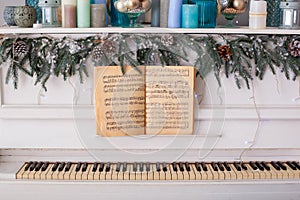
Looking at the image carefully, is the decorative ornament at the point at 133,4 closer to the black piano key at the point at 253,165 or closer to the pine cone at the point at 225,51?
the pine cone at the point at 225,51

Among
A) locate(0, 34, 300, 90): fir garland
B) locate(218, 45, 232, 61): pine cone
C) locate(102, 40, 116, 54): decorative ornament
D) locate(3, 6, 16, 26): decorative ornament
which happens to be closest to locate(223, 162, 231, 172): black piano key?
locate(0, 34, 300, 90): fir garland

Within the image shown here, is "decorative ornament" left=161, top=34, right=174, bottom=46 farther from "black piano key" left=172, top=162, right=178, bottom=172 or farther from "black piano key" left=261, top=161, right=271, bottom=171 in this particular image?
"black piano key" left=261, top=161, right=271, bottom=171

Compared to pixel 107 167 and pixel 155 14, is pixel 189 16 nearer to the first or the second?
pixel 155 14

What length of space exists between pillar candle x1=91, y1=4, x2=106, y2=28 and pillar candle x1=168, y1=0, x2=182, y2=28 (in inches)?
10.8

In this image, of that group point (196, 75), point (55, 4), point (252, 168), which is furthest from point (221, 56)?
point (55, 4)

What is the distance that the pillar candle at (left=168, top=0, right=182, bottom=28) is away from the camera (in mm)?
2064

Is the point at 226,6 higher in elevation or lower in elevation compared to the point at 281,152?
higher

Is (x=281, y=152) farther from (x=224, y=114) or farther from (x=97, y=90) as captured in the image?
(x=97, y=90)

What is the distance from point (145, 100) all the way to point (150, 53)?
0.21 m

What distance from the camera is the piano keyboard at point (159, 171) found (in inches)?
85.2

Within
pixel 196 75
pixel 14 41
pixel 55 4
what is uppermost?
pixel 55 4

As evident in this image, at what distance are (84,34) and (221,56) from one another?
592 mm

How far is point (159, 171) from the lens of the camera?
2207mm

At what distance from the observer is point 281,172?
220cm
